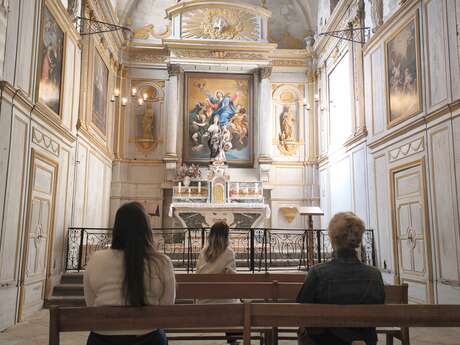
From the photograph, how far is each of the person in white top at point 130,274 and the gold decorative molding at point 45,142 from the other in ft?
18.2

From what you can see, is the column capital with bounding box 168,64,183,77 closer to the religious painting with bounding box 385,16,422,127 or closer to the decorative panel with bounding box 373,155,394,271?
the religious painting with bounding box 385,16,422,127

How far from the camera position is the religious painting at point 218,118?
14219mm

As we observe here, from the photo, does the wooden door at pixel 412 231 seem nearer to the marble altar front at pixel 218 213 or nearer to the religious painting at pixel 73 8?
the marble altar front at pixel 218 213

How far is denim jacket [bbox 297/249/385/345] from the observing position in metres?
2.52

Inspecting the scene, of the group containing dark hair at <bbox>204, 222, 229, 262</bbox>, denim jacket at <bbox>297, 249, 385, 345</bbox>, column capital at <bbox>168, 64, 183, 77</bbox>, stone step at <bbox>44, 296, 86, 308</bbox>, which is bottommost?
stone step at <bbox>44, 296, 86, 308</bbox>

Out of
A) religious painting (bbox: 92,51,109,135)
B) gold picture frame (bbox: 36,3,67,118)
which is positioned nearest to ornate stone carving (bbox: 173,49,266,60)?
religious painting (bbox: 92,51,109,135)

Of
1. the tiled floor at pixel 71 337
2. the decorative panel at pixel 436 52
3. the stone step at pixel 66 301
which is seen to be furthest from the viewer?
the stone step at pixel 66 301

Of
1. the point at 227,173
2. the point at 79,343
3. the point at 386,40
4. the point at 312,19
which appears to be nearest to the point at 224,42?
the point at 312,19

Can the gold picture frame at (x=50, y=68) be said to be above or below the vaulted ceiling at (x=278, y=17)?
below

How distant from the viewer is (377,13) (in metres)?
9.91

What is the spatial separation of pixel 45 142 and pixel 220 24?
8870 mm

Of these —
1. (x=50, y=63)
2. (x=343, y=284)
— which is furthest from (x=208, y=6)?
(x=343, y=284)

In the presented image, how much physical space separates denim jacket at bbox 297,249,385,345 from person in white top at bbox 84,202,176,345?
84cm

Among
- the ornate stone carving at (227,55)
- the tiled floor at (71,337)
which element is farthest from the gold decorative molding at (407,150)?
the ornate stone carving at (227,55)
